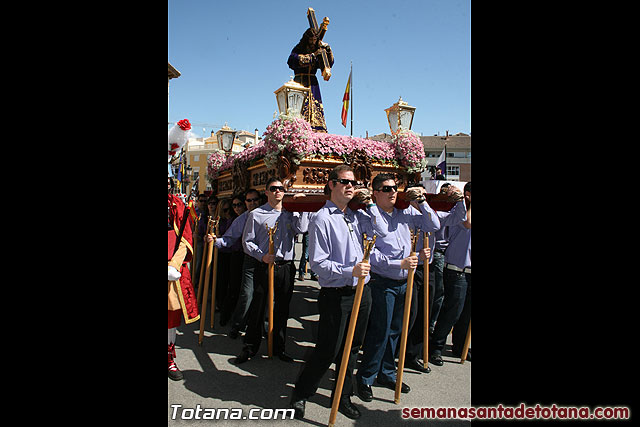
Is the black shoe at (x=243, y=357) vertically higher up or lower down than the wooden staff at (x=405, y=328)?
lower down

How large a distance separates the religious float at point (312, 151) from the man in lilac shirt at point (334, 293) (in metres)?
1.12

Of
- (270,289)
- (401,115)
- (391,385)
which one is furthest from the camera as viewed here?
(401,115)

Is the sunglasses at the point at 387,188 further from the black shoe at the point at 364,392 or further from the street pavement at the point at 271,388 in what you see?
the black shoe at the point at 364,392

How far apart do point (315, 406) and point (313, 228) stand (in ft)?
5.51

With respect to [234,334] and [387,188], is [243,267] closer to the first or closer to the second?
[234,334]

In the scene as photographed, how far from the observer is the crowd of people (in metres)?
3.38

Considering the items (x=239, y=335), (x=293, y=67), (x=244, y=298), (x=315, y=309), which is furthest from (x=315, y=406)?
(x=293, y=67)

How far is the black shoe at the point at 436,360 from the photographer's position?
4.80 metres

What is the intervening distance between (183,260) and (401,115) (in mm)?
5953

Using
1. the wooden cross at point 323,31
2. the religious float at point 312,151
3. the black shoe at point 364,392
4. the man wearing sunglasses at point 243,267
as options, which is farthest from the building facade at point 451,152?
the black shoe at point 364,392

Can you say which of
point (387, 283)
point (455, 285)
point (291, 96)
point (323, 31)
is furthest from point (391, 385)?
point (323, 31)

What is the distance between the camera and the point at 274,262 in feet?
15.9

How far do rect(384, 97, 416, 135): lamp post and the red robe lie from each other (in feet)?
17.6

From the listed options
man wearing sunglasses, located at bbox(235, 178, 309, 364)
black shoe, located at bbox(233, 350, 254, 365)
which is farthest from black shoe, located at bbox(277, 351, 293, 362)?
black shoe, located at bbox(233, 350, 254, 365)
